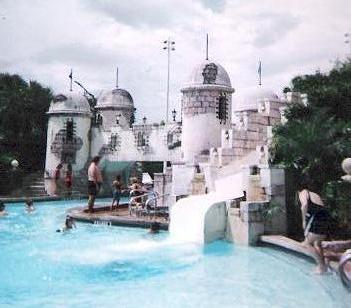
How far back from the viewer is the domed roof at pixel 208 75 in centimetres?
2294

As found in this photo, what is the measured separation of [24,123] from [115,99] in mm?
8141

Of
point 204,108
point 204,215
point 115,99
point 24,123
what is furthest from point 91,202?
point 115,99

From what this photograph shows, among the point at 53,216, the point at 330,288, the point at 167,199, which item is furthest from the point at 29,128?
the point at 330,288

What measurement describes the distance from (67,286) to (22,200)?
750 inches

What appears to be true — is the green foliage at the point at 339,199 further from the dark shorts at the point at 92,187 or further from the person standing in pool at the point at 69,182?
the person standing in pool at the point at 69,182

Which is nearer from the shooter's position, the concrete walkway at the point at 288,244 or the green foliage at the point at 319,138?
the concrete walkway at the point at 288,244

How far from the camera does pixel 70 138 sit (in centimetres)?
3544

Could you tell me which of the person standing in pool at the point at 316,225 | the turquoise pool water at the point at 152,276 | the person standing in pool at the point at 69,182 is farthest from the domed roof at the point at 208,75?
the person standing in pool at the point at 316,225

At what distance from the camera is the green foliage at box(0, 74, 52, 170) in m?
37.8

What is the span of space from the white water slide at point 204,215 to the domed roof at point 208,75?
31.2 feet

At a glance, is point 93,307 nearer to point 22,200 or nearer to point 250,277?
point 250,277

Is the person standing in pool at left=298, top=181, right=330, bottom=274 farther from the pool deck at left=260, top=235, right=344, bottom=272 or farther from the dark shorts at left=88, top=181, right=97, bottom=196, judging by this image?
the dark shorts at left=88, top=181, right=97, bottom=196

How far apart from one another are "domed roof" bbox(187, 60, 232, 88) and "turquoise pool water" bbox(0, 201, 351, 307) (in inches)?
437

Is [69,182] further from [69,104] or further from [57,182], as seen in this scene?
[69,104]
